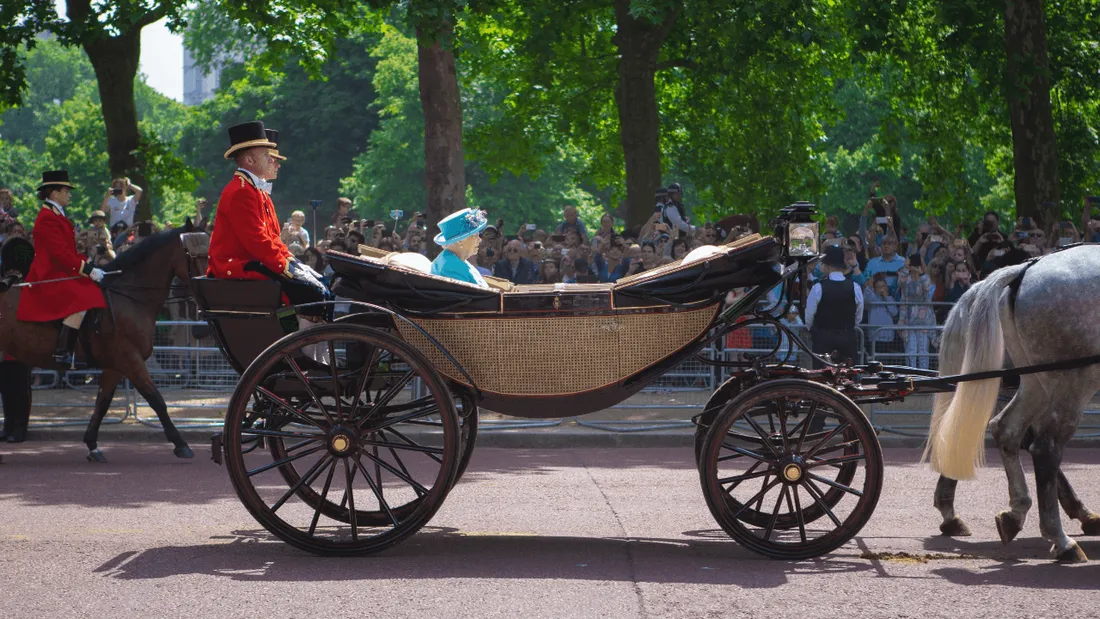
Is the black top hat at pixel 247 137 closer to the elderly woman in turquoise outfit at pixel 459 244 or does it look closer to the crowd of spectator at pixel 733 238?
the elderly woman in turquoise outfit at pixel 459 244

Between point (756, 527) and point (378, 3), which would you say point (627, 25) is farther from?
point (756, 527)

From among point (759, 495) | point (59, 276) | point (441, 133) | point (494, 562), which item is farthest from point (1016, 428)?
point (441, 133)

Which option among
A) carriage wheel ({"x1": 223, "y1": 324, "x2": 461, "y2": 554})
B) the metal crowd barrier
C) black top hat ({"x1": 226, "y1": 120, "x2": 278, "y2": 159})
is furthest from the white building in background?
carriage wheel ({"x1": 223, "y1": 324, "x2": 461, "y2": 554})

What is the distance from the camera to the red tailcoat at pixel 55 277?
36.6 feet

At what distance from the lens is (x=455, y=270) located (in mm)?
7406

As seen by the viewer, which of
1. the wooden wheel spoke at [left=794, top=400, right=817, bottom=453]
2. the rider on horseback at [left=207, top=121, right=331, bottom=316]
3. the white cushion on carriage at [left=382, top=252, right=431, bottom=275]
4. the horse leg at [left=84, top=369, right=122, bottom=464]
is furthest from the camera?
the horse leg at [left=84, top=369, right=122, bottom=464]

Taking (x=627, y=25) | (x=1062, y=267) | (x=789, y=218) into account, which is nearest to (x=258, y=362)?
(x=789, y=218)

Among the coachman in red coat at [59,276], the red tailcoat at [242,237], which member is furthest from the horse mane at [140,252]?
the red tailcoat at [242,237]

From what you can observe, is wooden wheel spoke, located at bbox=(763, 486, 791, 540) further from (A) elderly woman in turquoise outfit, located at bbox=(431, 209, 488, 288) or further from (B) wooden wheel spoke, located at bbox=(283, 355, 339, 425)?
(B) wooden wheel spoke, located at bbox=(283, 355, 339, 425)

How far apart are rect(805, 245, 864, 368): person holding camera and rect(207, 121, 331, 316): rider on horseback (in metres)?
6.52

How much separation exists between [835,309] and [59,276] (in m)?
7.05

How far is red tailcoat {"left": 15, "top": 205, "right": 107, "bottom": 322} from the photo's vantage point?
1116 centimetres

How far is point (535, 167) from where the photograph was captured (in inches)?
1143

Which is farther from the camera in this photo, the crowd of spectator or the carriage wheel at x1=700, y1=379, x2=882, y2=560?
the crowd of spectator
